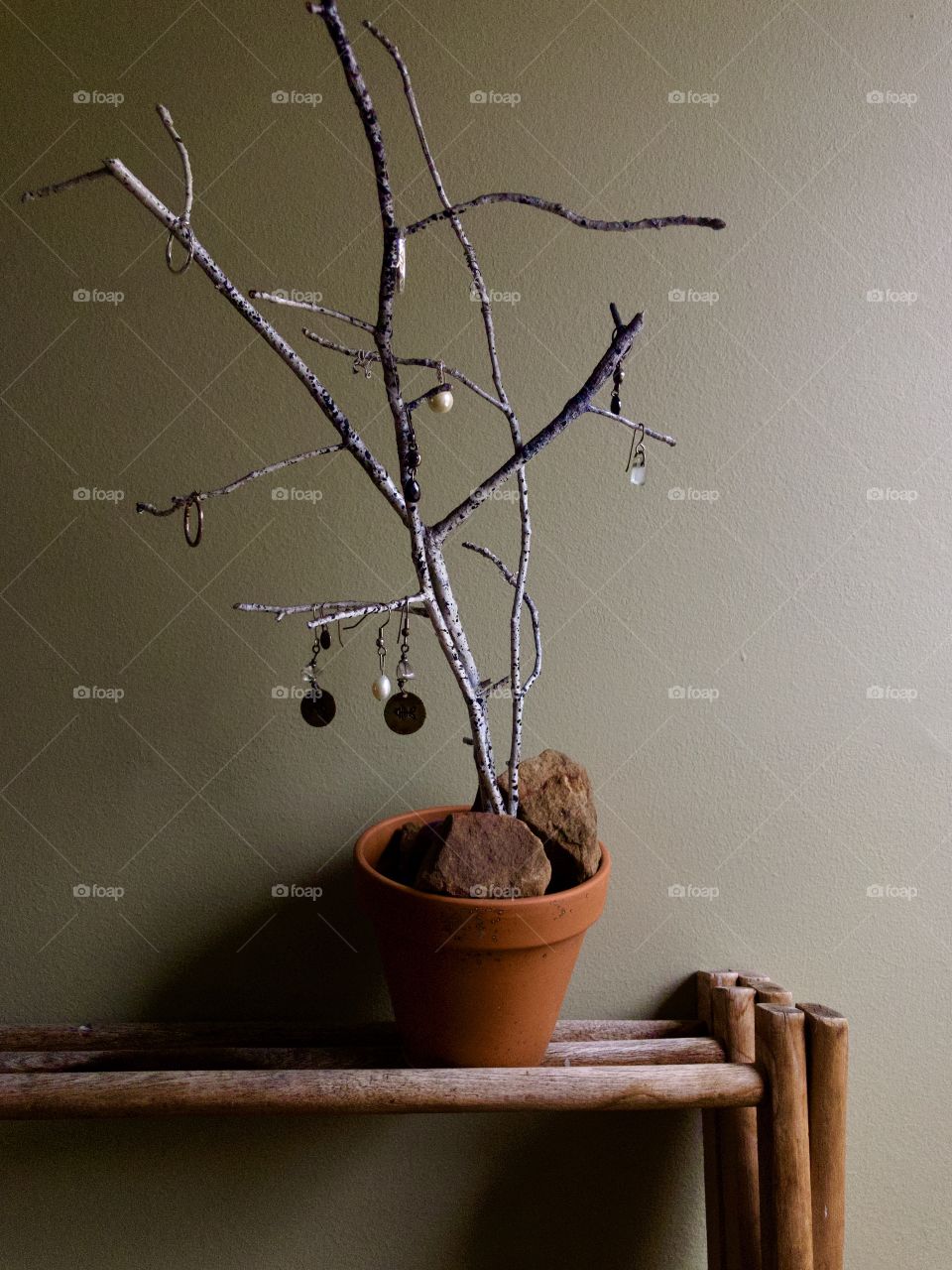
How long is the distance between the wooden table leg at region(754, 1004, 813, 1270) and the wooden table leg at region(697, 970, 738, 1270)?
0.13 meters

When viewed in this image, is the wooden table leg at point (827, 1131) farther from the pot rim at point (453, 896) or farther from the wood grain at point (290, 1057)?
the pot rim at point (453, 896)

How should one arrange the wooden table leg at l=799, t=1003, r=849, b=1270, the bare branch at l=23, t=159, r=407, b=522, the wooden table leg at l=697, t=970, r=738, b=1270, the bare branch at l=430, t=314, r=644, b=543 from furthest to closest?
the wooden table leg at l=697, t=970, r=738, b=1270 → the wooden table leg at l=799, t=1003, r=849, b=1270 → the bare branch at l=430, t=314, r=644, b=543 → the bare branch at l=23, t=159, r=407, b=522

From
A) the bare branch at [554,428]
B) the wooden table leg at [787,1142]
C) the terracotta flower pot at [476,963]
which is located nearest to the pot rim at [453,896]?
the terracotta flower pot at [476,963]

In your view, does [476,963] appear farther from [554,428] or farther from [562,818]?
[554,428]

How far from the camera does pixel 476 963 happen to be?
845 millimetres

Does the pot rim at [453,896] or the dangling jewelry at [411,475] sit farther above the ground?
the dangling jewelry at [411,475]

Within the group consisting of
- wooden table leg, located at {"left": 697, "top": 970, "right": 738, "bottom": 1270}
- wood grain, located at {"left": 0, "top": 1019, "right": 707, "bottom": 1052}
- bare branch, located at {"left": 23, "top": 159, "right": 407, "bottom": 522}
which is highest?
bare branch, located at {"left": 23, "top": 159, "right": 407, "bottom": 522}

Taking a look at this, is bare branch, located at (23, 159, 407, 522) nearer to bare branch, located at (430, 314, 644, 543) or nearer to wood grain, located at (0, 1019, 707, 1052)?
bare branch, located at (430, 314, 644, 543)

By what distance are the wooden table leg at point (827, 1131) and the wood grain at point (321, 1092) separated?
150 mm

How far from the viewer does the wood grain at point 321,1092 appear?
2.77 ft

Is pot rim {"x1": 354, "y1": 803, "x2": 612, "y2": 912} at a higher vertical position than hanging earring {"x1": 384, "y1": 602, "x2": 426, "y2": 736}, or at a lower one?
lower

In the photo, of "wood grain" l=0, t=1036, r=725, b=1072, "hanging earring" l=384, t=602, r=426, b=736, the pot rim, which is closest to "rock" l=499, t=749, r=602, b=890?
the pot rim

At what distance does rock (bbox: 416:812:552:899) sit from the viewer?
831 mm

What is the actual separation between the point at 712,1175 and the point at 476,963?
462mm
